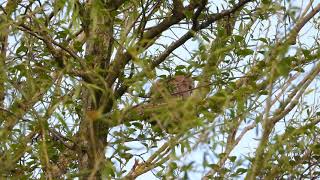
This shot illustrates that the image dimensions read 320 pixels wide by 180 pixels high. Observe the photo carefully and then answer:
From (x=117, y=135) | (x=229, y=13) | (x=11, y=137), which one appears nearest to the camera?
(x=117, y=135)

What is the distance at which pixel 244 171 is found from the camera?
291 centimetres

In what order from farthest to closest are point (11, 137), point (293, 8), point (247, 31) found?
point (247, 31) → point (11, 137) → point (293, 8)

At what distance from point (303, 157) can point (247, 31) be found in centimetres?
87

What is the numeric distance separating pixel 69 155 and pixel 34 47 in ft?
2.45

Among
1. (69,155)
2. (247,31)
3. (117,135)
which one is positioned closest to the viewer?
(117,135)

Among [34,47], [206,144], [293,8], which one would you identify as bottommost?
[206,144]

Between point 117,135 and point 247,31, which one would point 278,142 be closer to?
point 117,135

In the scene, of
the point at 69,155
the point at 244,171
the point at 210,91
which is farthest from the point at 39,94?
the point at 244,171

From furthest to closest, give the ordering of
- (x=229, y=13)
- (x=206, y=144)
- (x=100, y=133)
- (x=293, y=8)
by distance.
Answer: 1. (x=229, y=13)
2. (x=100, y=133)
3. (x=293, y=8)
4. (x=206, y=144)

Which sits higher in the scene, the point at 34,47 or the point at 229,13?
the point at 229,13

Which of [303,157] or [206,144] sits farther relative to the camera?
[303,157]

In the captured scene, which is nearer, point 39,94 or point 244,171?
point 244,171

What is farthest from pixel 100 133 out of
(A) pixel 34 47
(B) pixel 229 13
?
(B) pixel 229 13

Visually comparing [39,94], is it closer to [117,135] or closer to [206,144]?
[117,135]
